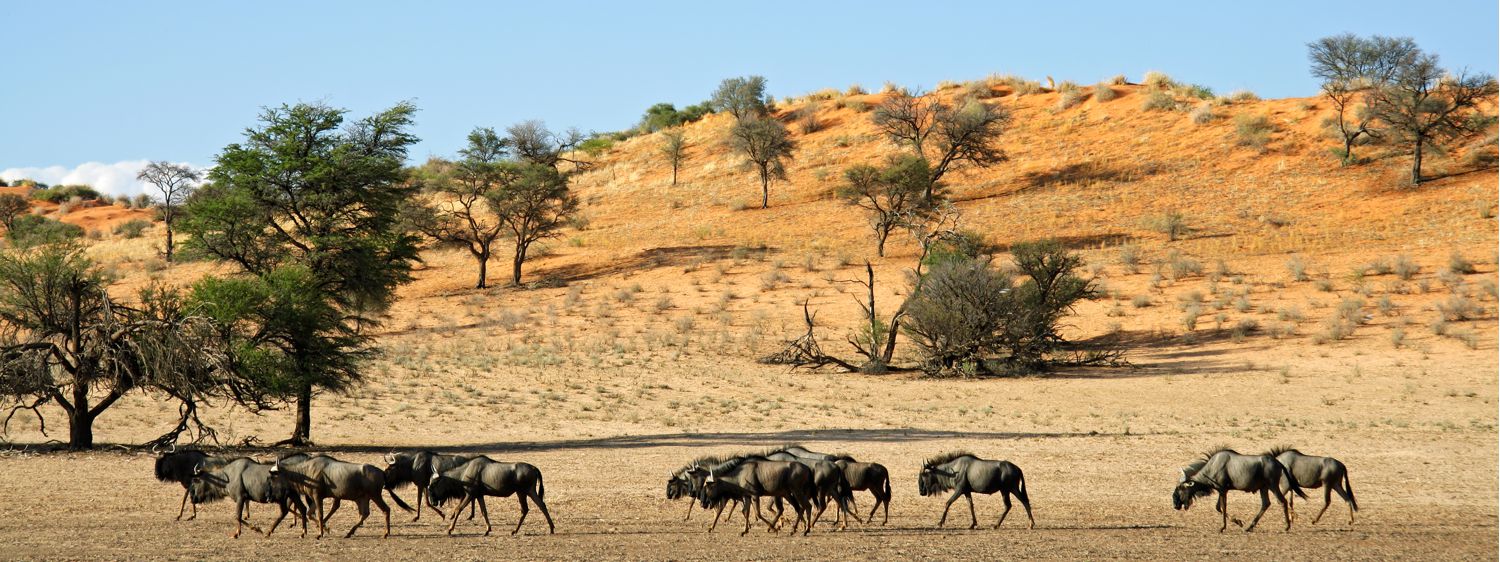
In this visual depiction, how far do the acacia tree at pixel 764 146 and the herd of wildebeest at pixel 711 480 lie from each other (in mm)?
50421

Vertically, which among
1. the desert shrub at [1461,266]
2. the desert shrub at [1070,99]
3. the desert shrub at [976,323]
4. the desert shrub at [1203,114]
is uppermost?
the desert shrub at [1070,99]

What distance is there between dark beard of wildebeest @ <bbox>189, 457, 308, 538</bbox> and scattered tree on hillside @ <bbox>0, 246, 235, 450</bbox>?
6.11 m

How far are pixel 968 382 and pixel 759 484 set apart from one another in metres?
20.4

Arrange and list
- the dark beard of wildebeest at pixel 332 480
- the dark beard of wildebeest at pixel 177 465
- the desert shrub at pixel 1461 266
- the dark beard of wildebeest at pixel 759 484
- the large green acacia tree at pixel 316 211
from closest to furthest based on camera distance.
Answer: the dark beard of wildebeest at pixel 332 480
the dark beard of wildebeest at pixel 759 484
the dark beard of wildebeest at pixel 177 465
the large green acacia tree at pixel 316 211
the desert shrub at pixel 1461 266

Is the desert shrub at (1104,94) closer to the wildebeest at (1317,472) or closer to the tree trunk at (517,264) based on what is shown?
the tree trunk at (517,264)

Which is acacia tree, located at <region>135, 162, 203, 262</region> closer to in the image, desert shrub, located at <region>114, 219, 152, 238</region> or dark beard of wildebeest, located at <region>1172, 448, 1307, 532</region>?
desert shrub, located at <region>114, 219, 152, 238</region>

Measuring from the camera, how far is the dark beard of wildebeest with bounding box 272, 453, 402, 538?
42.5ft

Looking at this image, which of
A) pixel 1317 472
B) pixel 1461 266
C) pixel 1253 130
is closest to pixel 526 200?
pixel 1461 266

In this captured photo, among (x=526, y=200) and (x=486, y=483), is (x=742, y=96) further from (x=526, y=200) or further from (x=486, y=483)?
(x=486, y=483)

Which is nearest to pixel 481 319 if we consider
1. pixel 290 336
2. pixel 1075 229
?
pixel 290 336

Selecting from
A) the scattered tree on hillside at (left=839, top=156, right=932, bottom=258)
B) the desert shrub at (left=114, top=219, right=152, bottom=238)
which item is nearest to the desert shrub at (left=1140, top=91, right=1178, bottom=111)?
the scattered tree on hillside at (left=839, top=156, right=932, bottom=258)

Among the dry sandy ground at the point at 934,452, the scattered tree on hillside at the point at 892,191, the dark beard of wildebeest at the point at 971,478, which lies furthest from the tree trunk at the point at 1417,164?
the dark beard of wildebeest at the point at 971,478

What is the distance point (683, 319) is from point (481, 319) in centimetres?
745

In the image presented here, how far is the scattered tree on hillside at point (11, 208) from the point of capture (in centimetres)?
7262
